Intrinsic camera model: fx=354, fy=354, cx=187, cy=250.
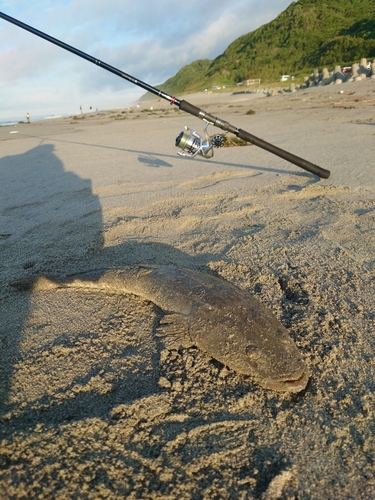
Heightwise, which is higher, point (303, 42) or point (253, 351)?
point (303, 42)

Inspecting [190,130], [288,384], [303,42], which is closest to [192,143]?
[190,130]

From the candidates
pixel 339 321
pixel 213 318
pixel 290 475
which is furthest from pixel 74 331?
pixel 339 321

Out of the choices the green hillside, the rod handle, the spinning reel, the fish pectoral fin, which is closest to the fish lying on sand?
the fish pectoral fin

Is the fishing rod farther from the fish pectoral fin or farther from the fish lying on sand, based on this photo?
the fish pectoral fin

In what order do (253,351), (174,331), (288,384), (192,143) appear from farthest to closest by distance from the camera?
(192,143), (174,331), (253,351), (288,384)

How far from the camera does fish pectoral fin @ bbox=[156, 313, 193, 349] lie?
2238mm

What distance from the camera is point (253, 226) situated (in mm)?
3904

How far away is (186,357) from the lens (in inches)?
84.8

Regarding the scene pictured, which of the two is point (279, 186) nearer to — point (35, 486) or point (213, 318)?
point (213, 318)

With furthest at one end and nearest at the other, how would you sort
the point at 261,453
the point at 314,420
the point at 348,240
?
the point at 348,240, the point at 314,420, the point at 261,453

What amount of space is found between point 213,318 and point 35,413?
43.4 inches

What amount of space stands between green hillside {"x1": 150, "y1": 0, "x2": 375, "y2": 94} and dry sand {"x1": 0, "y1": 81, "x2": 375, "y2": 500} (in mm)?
42367

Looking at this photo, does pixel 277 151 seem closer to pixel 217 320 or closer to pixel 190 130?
pixel 190 130

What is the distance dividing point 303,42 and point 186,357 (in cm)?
6530
